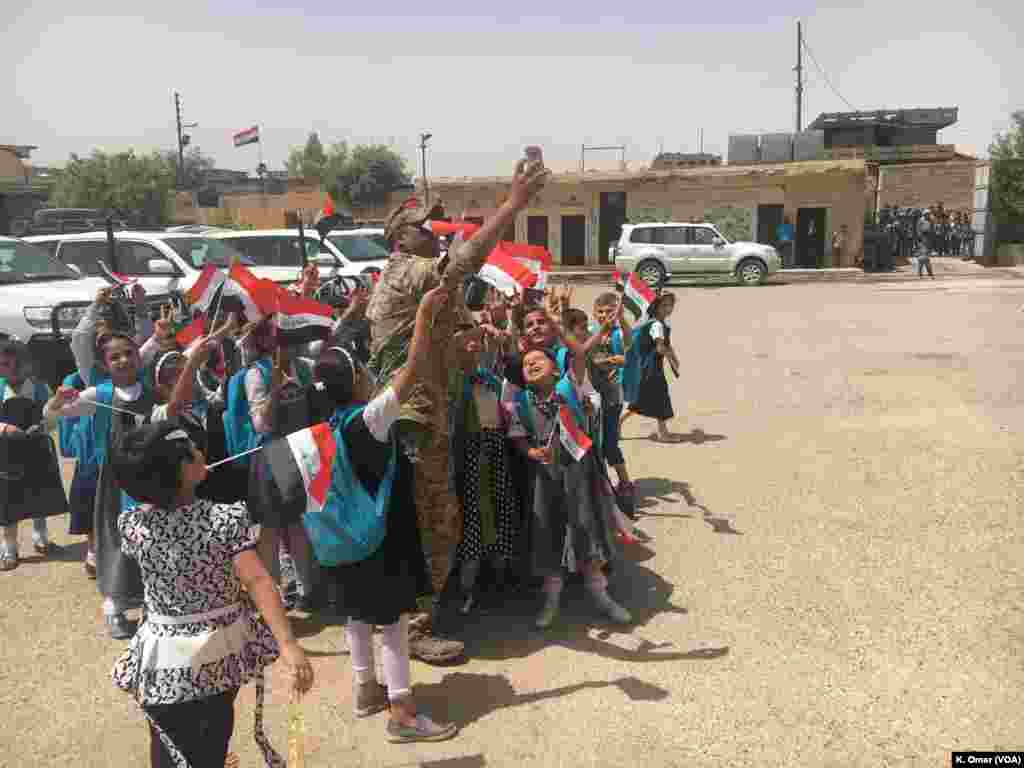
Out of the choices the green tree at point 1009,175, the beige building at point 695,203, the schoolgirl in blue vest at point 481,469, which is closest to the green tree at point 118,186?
the beige building at point 695,203

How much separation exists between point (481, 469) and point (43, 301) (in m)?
7.24

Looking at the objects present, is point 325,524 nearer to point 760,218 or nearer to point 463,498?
point 463,498

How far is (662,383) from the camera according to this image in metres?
7.59

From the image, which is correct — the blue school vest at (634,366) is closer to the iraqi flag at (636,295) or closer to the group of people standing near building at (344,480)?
the iraqi flag at (636,295)

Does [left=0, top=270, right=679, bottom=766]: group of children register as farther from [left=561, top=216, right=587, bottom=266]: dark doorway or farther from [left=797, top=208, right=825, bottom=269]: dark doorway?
[left=561, top=216, right=587, bottom=266]: dark doorway

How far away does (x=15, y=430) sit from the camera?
15.8 feet

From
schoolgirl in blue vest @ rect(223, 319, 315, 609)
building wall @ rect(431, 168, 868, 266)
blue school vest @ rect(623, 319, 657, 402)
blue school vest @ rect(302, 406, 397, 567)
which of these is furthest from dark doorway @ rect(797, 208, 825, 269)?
blue school vest @ rect(302, 406, 397, 567)

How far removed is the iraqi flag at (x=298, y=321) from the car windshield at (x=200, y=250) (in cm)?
814

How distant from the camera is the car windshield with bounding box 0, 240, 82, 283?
9867mm

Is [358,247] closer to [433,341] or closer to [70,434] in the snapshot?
[70,434]

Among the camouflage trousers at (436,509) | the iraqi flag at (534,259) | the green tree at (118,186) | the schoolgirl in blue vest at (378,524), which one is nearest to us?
the schoolgirl in blue vest at (378,524)

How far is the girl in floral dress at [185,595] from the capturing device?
2.32m

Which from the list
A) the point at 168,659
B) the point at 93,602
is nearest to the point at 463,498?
the point at 168,659

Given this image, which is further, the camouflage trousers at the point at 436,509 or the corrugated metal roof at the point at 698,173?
the corrugated metal roof at the point at 698,173
